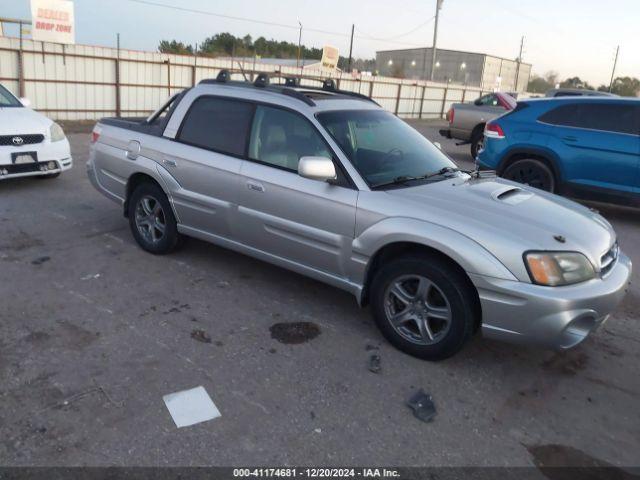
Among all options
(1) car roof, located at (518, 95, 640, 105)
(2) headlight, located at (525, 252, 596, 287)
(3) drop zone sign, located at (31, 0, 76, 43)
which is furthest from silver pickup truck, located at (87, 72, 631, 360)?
(3) drop zone sign, located at (31, 0, 76, 43)

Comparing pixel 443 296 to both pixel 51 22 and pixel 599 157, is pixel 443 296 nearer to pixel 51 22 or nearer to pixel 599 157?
pixel 599 157

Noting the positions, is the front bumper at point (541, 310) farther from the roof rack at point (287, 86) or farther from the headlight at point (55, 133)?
the headlight at point (55, 133)

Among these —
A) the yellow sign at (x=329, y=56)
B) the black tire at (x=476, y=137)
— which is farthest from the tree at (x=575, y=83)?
the black tire at (x=476, y=137)

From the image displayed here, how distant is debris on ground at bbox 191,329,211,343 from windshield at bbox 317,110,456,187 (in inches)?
61.8

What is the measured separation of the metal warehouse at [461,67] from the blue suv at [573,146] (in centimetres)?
6638

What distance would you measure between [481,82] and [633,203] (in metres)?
71.0

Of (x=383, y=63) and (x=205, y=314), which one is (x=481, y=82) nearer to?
(x=383, y=63)

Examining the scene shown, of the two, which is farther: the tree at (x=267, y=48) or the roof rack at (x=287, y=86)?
the tree at (x=267, y=48)

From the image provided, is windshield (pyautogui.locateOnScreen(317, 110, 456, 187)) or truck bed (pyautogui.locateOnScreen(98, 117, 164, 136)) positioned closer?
windshield (pyautogui.locateOnScreen(317, 110, 456, 187))

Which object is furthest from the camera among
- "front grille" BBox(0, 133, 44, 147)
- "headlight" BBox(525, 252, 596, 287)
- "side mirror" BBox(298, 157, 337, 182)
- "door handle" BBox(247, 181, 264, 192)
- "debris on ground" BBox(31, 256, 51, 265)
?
"front grille" BBox(0, 133, 44, 147)

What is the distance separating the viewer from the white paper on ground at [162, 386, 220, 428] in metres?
2.88

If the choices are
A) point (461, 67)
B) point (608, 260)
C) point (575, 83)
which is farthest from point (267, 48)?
point (608, 260)

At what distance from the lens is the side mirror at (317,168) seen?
145 inches

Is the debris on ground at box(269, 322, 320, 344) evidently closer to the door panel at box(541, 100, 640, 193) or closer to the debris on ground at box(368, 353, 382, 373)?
the debris on ground at box(368, 353, 382, 373)
